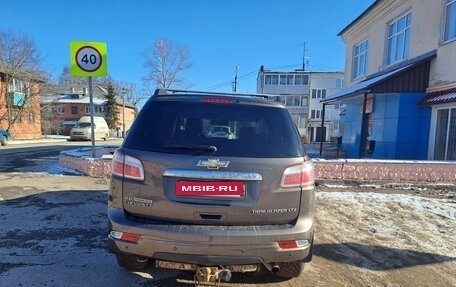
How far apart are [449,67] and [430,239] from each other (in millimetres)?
8165

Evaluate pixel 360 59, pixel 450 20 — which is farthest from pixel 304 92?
pixel 450 20

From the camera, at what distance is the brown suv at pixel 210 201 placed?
2.38 metres

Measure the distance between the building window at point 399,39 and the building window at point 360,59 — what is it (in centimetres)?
233

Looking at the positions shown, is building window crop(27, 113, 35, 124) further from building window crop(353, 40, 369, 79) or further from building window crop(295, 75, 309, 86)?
building window crop(295, 75, 309, 86)

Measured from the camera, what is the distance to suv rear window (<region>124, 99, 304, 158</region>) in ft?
8.41

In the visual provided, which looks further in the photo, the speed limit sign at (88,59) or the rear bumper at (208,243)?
the speed limit sign at (88,59)

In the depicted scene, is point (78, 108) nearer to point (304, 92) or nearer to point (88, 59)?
point (304, 92)

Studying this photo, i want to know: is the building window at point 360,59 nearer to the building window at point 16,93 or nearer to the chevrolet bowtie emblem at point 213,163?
the chevrolet bowtie emblem at point 213,163

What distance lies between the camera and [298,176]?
102 inches

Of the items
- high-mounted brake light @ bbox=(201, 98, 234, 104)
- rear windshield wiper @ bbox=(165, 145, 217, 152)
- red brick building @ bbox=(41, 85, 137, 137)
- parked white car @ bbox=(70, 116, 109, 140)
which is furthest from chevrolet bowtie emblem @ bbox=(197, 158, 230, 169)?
red brick building @ bbox=(41, 85, 137, 137)

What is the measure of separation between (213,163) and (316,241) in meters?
2.54

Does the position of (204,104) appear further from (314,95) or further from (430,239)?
(314,95)

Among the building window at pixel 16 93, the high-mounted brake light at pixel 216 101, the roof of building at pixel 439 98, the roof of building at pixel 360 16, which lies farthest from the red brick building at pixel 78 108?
the high-mounted brake light at pixel 216 101

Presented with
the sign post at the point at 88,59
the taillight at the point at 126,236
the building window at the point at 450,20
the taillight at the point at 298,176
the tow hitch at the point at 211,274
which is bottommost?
the tow hitch at the point at 211,274
